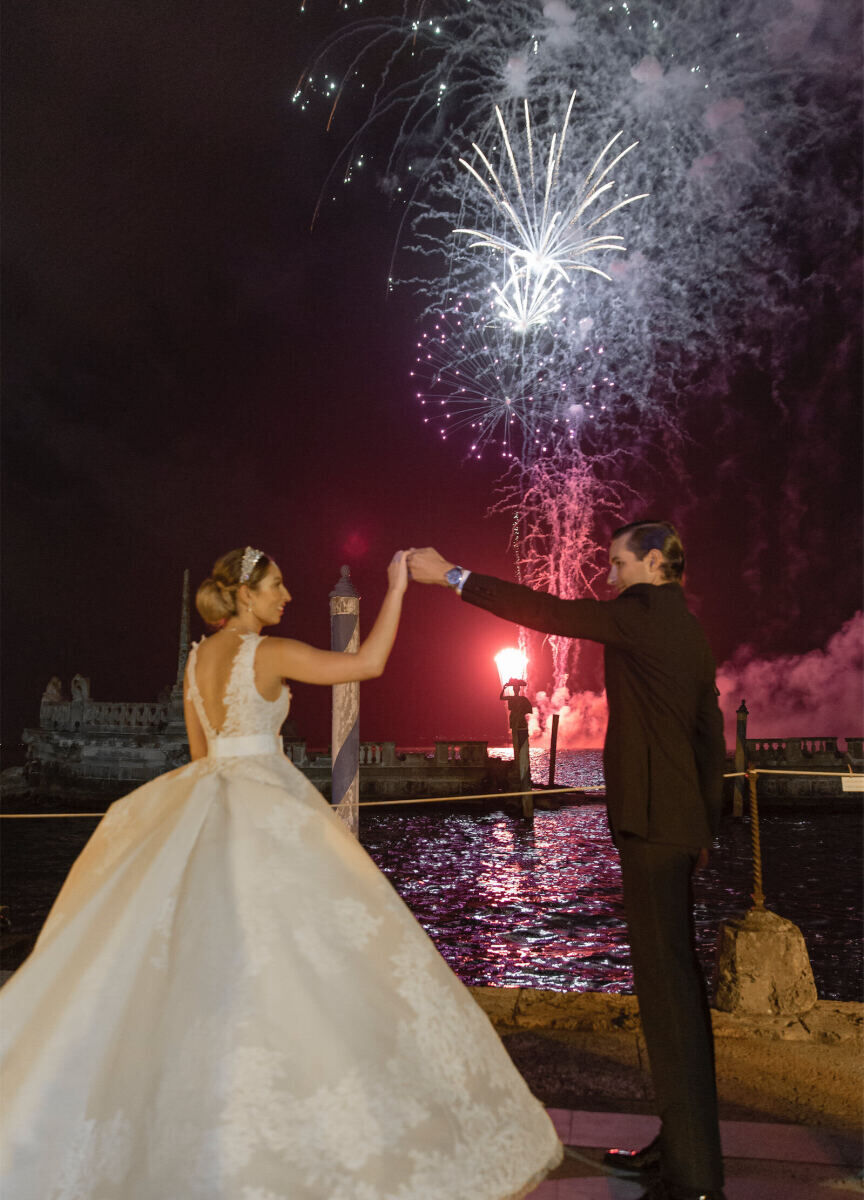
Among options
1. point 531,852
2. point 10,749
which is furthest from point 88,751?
point 10,749

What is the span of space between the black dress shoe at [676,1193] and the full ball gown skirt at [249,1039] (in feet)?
1.07

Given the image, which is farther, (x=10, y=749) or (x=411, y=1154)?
(x=10, y=749)

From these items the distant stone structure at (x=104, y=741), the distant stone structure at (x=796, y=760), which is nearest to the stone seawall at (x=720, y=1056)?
the distant stone structure at (x=796, y=760)

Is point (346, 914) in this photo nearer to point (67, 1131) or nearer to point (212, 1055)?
point (212, 1055)

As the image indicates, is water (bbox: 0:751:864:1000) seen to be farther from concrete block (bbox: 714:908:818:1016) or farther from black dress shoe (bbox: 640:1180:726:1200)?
black dress shoe (bbox: 640:1180:726:1200)

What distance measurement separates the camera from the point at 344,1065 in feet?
6.22

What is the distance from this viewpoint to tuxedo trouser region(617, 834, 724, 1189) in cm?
214

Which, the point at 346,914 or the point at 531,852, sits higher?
the point at 346,914

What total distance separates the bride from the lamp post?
955 inches

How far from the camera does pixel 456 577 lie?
2.58 metres

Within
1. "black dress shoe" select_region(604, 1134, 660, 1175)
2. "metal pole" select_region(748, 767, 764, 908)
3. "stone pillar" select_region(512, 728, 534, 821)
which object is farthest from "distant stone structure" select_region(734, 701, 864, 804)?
"black dress shoe" select_region(604, 1134, 660, 1175)

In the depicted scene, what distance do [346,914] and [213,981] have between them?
0.35 metres

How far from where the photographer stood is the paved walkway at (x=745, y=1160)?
2.21 meters

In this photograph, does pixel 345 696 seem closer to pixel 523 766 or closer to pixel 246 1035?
pixel 246 1035
